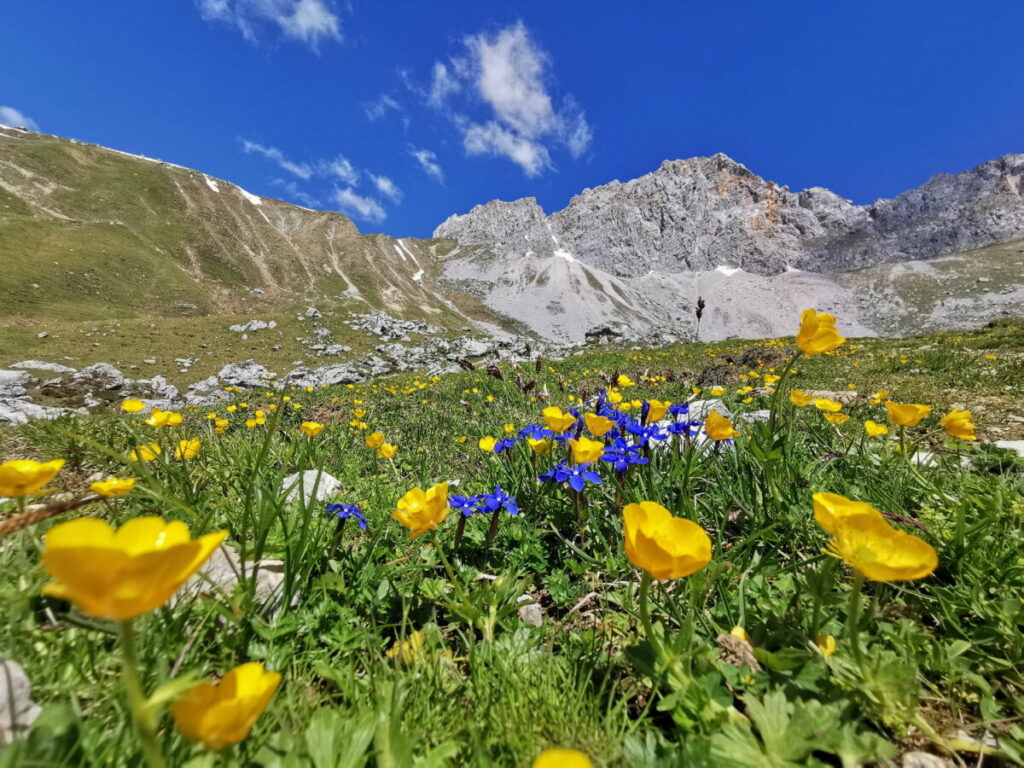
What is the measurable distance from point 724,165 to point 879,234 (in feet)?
166

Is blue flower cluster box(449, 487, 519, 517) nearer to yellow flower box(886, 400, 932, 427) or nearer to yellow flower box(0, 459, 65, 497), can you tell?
yellow flower box(0, 459, 65, 497)

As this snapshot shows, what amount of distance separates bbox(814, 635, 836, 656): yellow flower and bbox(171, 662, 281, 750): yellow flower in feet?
5.04

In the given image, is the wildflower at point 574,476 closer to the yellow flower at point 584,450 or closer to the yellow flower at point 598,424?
the yellow flower at point 584,450

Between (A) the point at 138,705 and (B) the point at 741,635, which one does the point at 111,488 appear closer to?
(A) the point at 138,705

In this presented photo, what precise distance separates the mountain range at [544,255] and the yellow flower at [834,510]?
1555 inches

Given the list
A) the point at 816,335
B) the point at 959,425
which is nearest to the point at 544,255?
the point at 959,425

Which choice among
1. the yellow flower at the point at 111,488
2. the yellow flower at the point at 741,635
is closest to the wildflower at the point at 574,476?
the yellow flower at the point at 741,635

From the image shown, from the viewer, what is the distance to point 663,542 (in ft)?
3.94

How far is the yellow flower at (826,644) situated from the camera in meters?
1.34

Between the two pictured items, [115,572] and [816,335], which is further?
[816,335]

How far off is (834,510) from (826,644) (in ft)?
1.45

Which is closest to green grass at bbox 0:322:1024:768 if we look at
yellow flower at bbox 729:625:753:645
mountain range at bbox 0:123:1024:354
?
yellow flower at bbox 729:625:753:645

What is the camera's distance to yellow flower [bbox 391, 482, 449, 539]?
1513 mm

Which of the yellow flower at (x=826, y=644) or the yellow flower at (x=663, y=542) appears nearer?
the yellow flower at (x=663, y=542)
